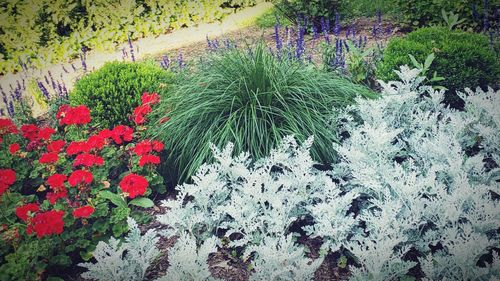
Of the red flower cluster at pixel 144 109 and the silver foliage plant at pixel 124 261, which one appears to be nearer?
the silver foliage plant at pixel 124 261

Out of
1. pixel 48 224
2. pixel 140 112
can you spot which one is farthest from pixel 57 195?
pixel 140 112

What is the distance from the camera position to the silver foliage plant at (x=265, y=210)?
2.58 m

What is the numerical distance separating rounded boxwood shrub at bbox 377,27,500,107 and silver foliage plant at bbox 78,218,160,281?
2.79 metres

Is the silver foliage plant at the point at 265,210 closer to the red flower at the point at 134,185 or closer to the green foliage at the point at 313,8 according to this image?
the red flower at the point at 134,185

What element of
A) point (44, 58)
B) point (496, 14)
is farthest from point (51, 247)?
point (496, 14)

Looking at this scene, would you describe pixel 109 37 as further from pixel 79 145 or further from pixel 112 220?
pixel 112 220

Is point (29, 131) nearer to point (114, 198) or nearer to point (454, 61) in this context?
point (114, 198)

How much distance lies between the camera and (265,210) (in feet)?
9.04

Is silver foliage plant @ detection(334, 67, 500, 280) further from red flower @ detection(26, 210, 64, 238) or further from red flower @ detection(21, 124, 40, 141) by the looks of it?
red flower @ detection(21, 124, 40, 141)

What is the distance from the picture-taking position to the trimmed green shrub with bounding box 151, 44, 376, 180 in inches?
133

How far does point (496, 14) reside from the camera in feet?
16.6

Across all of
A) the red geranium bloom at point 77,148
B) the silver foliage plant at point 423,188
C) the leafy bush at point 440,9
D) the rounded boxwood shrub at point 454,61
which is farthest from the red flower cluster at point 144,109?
Result: the leafy bush at point 440,9

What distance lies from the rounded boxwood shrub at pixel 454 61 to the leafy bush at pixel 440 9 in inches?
58.9

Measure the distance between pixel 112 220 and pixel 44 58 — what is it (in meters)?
4.74
